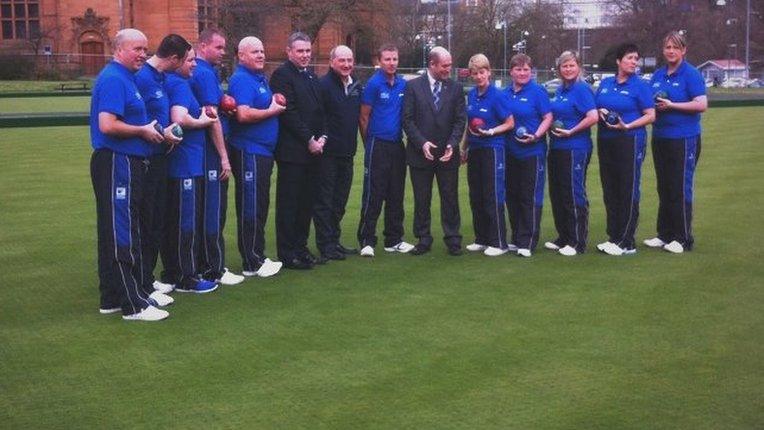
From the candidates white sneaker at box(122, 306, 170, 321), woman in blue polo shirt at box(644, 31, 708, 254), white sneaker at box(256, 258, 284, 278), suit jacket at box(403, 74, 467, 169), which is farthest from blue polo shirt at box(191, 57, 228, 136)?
woman in blue polo shirt at box(644, 31, 708, 254)

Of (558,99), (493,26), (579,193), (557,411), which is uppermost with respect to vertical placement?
(493,26)

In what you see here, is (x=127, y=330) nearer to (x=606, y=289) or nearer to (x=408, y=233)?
(x=606, y=289)

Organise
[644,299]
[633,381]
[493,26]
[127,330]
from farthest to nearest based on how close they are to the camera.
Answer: [493,26]
[644,299]
[127,330]
[633,381]

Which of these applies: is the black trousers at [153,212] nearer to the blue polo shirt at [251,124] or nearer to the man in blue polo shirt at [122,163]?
the man in blue polo shirt at [122,163]

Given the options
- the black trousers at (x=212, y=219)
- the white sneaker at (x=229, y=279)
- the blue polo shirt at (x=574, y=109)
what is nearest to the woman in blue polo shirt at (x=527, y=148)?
the blue polo shirt at (x=574, y=109)

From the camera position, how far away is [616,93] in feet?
30.6

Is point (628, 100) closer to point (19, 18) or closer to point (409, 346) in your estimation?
point (409, 346)

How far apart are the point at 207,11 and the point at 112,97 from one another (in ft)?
207

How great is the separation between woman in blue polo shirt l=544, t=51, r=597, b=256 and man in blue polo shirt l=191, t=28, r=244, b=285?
131 inches

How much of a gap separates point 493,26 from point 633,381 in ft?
241

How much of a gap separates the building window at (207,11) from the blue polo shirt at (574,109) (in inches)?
2289

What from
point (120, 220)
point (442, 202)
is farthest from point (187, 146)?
point (442, 202)

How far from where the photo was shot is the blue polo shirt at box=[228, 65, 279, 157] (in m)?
8.31

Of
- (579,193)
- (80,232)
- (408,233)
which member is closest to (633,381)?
(579,193)
